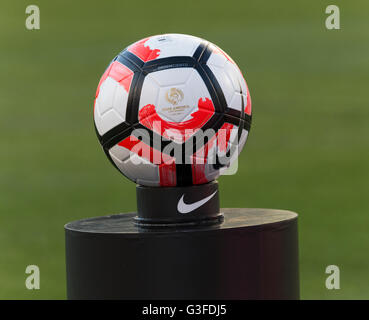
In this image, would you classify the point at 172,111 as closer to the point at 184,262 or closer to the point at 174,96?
the point at 174,96

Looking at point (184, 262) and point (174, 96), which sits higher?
point (174, 96)

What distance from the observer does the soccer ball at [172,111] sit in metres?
3.09

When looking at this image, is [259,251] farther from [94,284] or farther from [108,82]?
[108,82]

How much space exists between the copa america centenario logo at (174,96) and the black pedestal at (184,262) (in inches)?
24.0

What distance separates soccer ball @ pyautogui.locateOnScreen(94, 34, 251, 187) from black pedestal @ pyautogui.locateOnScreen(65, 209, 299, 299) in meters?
0.31

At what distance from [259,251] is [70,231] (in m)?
0.96

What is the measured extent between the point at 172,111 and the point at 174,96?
7cm

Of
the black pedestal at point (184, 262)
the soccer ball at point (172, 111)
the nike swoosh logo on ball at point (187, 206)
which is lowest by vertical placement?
the black pedestal at point (184, 262)

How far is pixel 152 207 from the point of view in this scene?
130 inches

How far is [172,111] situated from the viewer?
307 cm

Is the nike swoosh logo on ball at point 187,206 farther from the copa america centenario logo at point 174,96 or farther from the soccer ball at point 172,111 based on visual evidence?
the copa america centenario logo at point 174,96

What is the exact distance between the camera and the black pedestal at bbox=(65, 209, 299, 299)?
9.92 feet

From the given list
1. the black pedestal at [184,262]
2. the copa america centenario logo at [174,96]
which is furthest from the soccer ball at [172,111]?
the black pedestal at [184,262]

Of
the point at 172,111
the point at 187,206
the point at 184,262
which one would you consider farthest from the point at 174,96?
the point at 184,262
